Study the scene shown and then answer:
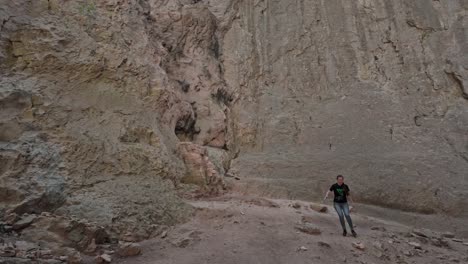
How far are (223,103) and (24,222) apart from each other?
45.6ft

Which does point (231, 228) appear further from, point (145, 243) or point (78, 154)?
point (78, 154)

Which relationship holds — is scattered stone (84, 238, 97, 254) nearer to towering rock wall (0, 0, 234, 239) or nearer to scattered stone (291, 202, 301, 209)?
towering rock wall (0, 0, 234, 239)

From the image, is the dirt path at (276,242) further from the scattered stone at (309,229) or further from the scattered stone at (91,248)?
the scattered stone at (91,248)

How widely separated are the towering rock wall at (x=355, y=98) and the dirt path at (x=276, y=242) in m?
4.04

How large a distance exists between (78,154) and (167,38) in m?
10.6

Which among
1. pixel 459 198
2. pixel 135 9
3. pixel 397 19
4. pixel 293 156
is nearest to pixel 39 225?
pixel 135 9

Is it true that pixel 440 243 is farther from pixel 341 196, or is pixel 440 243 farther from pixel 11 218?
pixel 11 218

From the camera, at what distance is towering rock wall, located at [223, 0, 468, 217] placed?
17.5m

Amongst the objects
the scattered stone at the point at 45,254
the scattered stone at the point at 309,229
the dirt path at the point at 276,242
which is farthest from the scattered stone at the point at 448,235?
the scattered stone at the point at 45,254

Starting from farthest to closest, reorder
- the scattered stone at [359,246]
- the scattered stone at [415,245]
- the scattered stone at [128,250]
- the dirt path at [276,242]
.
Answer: the scattered stone at [415,245] → the scattered stone at [359,246] → the dirt path at [276,242] → the scattered stone at [128,250]

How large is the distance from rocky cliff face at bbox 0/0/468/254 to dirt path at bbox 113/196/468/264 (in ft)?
3.54

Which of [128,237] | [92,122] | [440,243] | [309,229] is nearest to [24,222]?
[128,237]

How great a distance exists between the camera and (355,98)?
819 inches

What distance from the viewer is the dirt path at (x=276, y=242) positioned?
340 inches
